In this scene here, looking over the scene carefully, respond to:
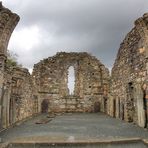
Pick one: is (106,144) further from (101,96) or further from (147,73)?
(101,96)

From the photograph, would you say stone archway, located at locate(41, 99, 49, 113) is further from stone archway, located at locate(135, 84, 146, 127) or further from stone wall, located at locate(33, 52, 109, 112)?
stone archway, located at locate(135, 84, 146, 127)

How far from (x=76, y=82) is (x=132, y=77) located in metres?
8.26

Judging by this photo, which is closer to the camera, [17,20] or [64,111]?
[17,20]

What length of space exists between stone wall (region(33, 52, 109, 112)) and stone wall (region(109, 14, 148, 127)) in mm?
3503

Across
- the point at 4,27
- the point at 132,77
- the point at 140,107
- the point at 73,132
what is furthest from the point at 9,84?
the point at 132,77

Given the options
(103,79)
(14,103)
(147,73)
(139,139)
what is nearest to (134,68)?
(147,73)

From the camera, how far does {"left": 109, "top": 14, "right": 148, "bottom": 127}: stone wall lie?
781 cm

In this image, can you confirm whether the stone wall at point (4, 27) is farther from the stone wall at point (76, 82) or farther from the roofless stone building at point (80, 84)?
the stone wall at point (76, 82)

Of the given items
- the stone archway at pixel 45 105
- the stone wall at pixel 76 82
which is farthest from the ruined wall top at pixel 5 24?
the stone archway at pixel 45 105

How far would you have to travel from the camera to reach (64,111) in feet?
55.3

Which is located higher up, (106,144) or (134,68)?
(134,68)

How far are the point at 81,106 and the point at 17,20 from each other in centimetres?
1150

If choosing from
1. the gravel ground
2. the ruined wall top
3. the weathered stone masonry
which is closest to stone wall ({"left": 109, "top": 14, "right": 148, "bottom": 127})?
the gravel ground

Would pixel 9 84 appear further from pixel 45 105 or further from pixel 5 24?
pixel 45 105
